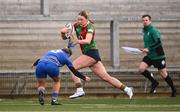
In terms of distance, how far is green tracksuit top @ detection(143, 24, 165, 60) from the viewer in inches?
717

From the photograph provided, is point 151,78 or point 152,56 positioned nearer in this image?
point 151,78

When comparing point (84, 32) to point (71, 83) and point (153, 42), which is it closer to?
point (153, 42)

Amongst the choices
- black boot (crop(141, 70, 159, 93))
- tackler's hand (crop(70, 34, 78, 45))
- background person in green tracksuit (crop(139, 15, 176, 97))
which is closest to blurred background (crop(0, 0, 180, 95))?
black boot (crop(141, 70, 159, 93))

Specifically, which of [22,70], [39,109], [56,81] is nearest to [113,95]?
[22,70]

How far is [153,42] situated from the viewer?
1838cm

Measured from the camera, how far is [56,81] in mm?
15117

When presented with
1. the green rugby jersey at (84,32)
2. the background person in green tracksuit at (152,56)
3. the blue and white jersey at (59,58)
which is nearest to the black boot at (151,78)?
the background person in green tracksuit at (152,56)

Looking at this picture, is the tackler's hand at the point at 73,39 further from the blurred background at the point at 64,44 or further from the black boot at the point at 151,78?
the blurred background at the point at 64,44

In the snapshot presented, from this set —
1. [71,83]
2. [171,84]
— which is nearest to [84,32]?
[171,84]

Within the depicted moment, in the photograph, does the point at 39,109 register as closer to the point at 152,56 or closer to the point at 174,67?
the point at 152,56

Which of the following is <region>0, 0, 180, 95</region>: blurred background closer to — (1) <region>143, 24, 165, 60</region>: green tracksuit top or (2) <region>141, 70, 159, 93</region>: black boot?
(2) <region>141, 70, 159, 93</region>: black boot

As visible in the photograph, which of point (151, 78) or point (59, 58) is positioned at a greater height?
point (59, 58)

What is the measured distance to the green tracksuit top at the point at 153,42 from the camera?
717 inches

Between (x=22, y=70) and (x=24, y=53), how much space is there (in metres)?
0.62
